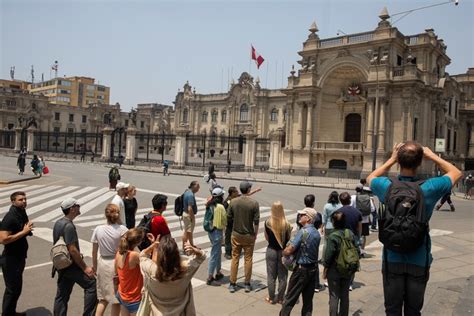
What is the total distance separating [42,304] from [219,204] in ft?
10.5

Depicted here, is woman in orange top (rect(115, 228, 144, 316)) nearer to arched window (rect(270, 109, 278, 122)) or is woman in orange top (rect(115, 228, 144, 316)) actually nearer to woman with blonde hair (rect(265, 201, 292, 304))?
woman with blonde hair (rect(265, 201, 292, 304))

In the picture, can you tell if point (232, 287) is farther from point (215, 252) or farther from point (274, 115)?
point (274, 115)

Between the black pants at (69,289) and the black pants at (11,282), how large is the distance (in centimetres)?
68

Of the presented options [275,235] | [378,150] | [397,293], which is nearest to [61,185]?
[275,235]

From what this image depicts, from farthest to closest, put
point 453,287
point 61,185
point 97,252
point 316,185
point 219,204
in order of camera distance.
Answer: point 316,185 → point 61,185 → point 219,204 → point 453,287 → point 97,252

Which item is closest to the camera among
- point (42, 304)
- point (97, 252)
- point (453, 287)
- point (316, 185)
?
point (97, 252)

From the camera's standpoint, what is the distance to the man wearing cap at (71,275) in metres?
4.79

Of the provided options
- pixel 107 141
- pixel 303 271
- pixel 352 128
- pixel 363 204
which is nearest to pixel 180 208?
pixel 303 271

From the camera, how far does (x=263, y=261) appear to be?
8414 millimetres

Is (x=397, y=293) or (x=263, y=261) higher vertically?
(x=397, y=293)

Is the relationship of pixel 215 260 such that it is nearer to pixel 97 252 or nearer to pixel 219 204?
pixel 219 204

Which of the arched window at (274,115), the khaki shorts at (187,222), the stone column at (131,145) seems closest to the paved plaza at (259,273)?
the khaki shorts at (187,222)

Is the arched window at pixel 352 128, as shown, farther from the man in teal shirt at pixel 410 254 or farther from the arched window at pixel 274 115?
the man in teal shirt at pixel 410 254

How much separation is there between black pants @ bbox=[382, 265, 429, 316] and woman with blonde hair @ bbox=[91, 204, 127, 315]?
3.02m
